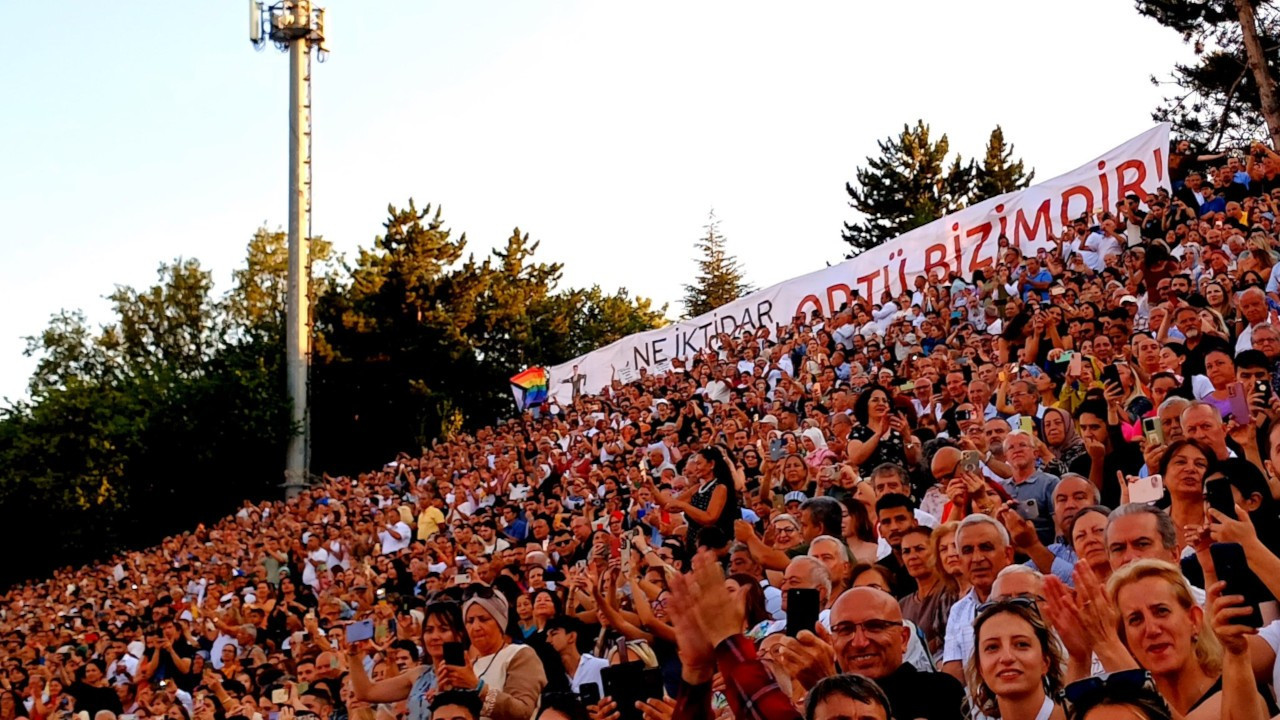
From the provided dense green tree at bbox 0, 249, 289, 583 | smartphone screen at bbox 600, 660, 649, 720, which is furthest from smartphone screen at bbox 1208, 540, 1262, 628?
dense green tree at bbox 0, 249, 289, 583

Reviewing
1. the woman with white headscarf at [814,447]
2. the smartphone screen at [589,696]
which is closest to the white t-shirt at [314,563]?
the woman with white headscarf at [814,447]

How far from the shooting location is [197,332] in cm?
5394

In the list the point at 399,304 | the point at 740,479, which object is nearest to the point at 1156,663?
the point at 740,479

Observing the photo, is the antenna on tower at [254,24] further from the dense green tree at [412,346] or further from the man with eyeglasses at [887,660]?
the man with eyeglasses at [887,660]

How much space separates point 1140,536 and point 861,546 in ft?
7.61

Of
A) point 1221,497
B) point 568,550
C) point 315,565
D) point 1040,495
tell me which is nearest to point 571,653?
point 1040,495

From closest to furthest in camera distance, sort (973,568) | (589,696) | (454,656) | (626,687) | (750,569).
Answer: (626,687) < (973,568) < (589,696) < (454,656) < (750,569)

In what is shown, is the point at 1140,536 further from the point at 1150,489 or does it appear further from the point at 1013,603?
the point at 1150,489

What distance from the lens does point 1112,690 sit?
9.14 ft

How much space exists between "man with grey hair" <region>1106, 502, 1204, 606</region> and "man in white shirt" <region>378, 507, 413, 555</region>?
13.9 m

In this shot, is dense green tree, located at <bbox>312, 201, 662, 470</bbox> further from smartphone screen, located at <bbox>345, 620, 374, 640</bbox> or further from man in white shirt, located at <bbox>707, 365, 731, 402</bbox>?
smartphone screen, located at <bbox>345, 620, 374, 640</bbox>

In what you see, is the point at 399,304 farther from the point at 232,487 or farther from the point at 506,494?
the point at 506,494

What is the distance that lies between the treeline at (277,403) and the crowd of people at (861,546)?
490 inches

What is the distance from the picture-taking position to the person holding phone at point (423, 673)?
555 centimetres
